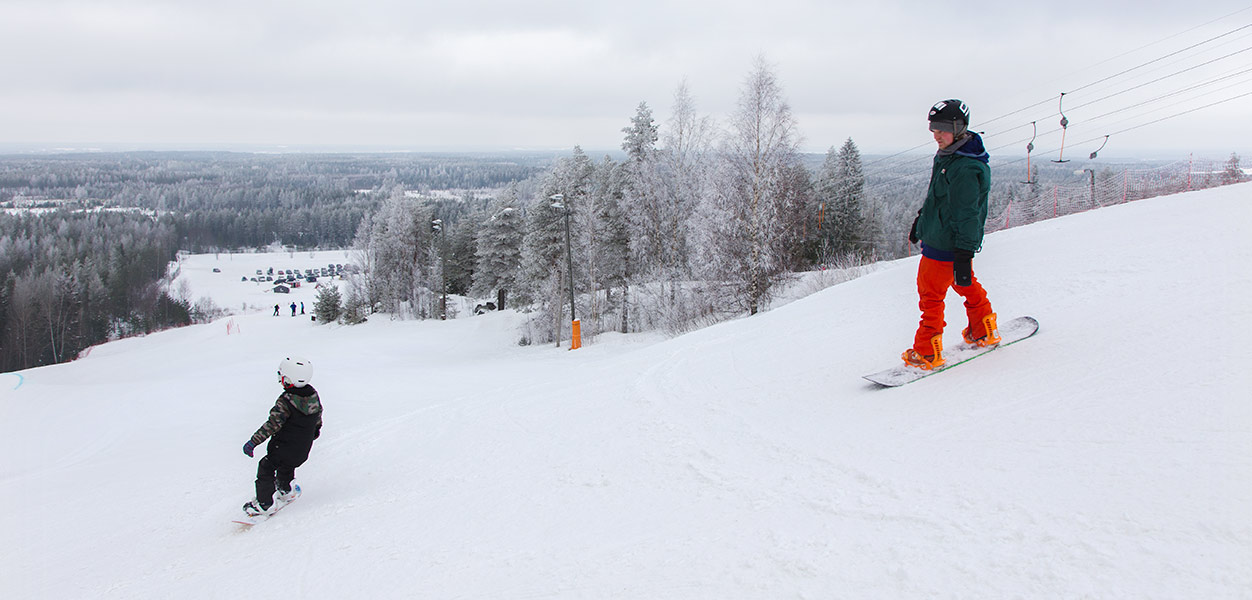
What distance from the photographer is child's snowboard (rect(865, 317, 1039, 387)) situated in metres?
4.95

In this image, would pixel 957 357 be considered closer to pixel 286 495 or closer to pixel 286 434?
pixel 286 434

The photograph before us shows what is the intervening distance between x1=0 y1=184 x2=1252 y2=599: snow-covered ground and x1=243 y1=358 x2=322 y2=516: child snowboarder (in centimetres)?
37

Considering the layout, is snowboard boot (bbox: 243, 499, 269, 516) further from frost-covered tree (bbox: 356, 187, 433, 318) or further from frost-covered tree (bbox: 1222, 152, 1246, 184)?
frost-covered tree (bbox: 356, 187, 433, 318)

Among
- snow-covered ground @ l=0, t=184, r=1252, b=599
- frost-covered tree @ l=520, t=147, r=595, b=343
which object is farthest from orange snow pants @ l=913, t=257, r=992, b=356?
frost-covered tree @ l=520, t=147, r=595, b=343

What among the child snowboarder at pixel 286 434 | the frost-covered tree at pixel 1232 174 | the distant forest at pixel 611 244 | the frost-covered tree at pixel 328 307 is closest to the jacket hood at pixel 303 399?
the child snowboarder at pixel 286 434

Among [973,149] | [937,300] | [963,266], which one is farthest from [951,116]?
[937,300]

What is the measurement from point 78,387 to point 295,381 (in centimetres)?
1716

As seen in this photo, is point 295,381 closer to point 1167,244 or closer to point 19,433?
point 1167,244

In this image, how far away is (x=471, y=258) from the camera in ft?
189

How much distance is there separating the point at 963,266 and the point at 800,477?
7.19ft

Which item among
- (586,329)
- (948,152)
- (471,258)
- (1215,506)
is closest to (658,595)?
(1215,506)

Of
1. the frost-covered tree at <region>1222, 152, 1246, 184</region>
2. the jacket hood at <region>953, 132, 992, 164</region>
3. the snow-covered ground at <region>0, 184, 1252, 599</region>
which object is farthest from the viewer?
the frost-covered tree at <region>1222, 152, 1246, 184</region>

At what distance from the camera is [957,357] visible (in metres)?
5.05

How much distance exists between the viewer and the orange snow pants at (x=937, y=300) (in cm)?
488
